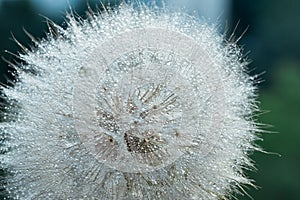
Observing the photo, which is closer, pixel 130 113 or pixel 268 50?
pixel 130 113

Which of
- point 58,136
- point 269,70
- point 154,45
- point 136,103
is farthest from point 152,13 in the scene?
point 269,70

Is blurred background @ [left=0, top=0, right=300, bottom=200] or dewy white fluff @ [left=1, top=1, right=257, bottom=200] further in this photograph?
blurred background @ [left=0, top=0, right=300, bottom=200]

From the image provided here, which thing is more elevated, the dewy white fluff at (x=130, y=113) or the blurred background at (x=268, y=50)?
the dewy white fluff at (x=130, y=113)

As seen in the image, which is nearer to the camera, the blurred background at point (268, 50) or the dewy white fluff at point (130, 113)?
the dewy white fluff at point (130, 113)

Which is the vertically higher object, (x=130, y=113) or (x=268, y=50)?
(x=130, y=113)

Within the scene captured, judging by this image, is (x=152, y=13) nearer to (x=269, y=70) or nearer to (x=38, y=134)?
(x=38, y=134)
